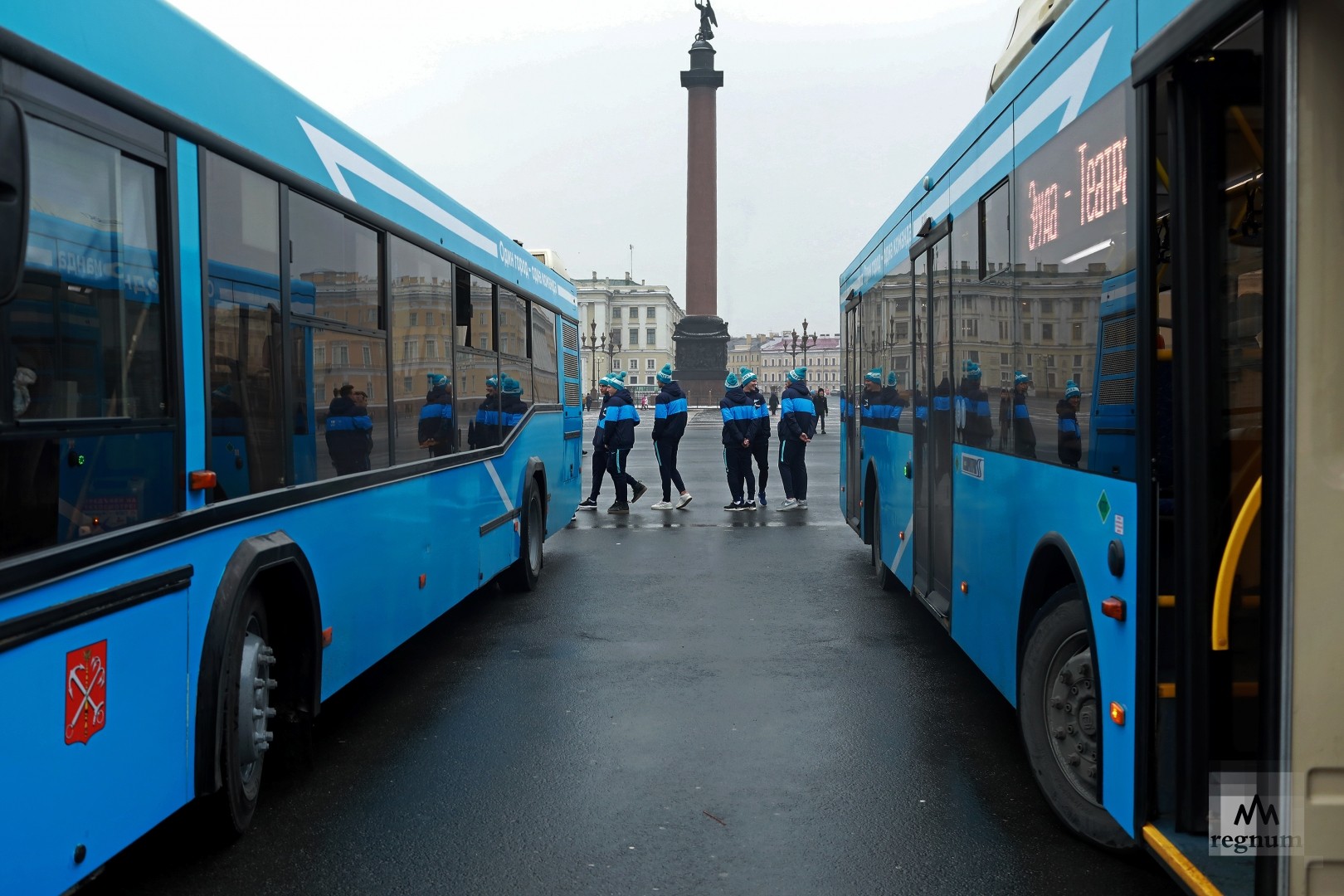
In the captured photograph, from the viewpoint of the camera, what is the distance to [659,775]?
496cm

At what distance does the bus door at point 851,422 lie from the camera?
10.4 metres

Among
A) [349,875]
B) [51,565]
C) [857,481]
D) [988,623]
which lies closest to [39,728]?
[51,565]

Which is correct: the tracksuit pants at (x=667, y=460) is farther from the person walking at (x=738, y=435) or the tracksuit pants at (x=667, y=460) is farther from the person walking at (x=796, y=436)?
the person walking at (x=796, y=436)

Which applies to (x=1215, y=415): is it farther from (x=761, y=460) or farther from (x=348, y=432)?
(x=761, y=460)

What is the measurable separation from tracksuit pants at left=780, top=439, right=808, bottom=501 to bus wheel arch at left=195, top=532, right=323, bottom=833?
11372mm

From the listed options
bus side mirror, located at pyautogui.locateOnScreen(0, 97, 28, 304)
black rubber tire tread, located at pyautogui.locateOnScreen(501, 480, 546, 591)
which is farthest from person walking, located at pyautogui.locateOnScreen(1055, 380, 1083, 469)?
black rubber tire tread, located at pyautogui.locateOnScreen(501, 480, 546, 591)

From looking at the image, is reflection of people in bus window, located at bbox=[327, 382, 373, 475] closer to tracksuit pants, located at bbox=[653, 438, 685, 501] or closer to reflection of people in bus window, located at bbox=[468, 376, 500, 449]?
reflection of people in bus window, located at bbox=[468, 376, 500, 449]

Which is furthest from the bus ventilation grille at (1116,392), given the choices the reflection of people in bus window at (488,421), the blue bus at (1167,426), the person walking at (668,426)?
the person walking at (668,426)

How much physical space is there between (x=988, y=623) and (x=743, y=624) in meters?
3.18

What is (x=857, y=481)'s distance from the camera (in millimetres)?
10461

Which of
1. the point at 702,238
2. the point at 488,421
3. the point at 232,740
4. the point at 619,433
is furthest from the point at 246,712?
the point at 702,238

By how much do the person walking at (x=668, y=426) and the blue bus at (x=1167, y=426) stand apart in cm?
1033

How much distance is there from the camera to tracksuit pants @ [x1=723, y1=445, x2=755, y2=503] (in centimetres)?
1592

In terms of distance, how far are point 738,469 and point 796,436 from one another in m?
0.94
